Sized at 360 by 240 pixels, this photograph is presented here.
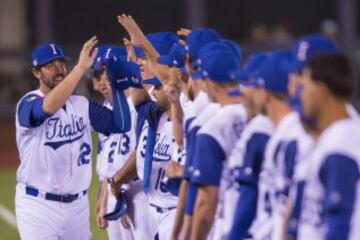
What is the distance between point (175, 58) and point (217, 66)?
1287mm

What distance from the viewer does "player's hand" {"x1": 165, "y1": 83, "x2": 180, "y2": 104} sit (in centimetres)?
776

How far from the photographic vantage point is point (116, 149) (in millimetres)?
10102

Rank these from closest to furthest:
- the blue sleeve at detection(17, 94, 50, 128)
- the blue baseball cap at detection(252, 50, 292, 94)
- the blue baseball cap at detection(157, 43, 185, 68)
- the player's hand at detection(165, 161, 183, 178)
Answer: the blue baseball cap at detection(252, 50, 292, 94), the player's hand at detection(165, 161, 183, 178), the blue baseball cap at detection(157, 43, 185, 68), the blue sleeve at detection(17, 94, 50, 128)

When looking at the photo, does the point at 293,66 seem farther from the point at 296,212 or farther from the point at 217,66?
the point at 217,66

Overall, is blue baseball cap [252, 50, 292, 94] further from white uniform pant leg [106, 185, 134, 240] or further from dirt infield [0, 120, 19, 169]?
dirt infield [0, 120, 19, 169]

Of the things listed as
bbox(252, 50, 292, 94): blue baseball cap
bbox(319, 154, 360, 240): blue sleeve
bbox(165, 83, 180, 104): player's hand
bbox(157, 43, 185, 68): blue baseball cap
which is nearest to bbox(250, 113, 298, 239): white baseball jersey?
bbox(252, 50, 292, 94): blue baseball cap

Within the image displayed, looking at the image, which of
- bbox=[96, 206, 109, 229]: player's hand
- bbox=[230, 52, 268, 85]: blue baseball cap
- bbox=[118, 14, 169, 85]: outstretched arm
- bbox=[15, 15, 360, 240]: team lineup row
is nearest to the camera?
bbox=[15, 15, 360, 240]: team lineup row

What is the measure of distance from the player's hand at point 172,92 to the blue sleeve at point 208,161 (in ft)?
3.59

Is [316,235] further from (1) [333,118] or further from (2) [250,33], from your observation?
(2) [250,33]

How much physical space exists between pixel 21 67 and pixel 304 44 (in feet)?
61.1

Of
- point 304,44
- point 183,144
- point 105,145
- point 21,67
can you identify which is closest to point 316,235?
point 304,44

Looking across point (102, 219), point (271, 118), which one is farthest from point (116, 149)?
point (271, 118)

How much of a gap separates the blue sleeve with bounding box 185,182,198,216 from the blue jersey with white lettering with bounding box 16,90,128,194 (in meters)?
2.27

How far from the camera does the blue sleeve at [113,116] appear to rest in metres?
9.34
